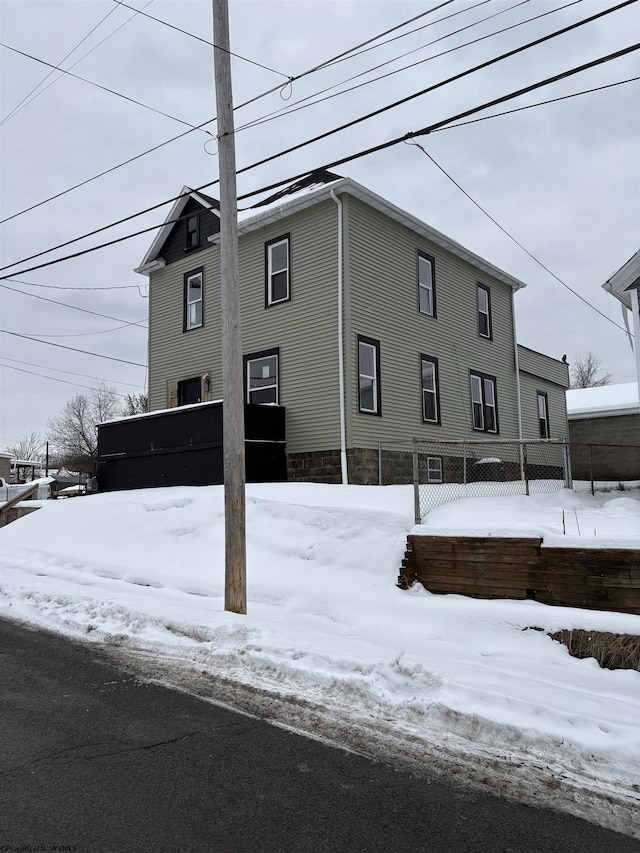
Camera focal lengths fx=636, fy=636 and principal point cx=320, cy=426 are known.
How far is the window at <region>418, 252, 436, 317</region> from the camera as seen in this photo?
19016 mm

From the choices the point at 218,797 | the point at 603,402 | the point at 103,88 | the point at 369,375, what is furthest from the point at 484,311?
the point at 218,797

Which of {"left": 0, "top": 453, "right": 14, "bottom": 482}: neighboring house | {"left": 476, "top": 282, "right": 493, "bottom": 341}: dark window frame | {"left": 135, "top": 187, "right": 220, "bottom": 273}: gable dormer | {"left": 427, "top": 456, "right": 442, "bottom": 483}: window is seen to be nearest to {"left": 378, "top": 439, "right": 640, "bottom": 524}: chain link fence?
{"left": 427, "top": 456, "right": 442, "bottom": 483}: window

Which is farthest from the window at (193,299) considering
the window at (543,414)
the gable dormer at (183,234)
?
the window at (543,414)

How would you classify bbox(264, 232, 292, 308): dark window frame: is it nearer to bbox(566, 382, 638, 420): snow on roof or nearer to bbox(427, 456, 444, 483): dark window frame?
bbox(427, 456, 444, 483): dark window frame

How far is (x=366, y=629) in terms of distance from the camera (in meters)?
7.27

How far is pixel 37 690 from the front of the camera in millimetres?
5531

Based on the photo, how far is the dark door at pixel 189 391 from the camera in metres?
19.4

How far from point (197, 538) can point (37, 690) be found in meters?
6.03

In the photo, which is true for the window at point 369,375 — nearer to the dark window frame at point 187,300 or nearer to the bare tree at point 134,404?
the dark window frame at point 187,300

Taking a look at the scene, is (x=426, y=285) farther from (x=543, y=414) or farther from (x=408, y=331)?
(x=543, y=414)

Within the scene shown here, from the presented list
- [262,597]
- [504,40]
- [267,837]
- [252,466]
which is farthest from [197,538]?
[504,40]

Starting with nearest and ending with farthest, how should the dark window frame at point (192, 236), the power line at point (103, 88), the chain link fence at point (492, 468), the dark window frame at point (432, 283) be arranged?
the power line at point (103, 88)
the chain link fence at point (492, 468)
the dark window frame at point (432, 283)
the dark window frame at point (192, 236)

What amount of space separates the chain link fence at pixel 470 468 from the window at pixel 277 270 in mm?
5125

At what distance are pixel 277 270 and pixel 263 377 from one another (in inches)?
119
